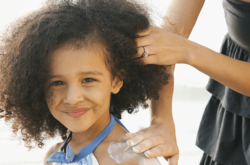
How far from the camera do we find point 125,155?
1.06 meters

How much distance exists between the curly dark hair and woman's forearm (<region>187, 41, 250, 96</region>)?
0.22 meters

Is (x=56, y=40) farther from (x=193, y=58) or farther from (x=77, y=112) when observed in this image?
(x=193, y=58)

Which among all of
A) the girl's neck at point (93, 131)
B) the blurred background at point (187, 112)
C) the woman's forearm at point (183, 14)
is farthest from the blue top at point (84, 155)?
the blurred background at point (187, 112)

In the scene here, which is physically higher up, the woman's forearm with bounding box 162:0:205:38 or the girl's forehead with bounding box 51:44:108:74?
the woman's forearm with bounding box 162:0:205:38

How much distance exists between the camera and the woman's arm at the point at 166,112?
105 centimetres

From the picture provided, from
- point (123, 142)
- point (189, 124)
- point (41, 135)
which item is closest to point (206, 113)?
point (123, 142)

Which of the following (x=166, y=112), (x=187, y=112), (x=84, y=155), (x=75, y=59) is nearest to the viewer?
(x=75, y=59)

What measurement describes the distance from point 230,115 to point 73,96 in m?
0.87

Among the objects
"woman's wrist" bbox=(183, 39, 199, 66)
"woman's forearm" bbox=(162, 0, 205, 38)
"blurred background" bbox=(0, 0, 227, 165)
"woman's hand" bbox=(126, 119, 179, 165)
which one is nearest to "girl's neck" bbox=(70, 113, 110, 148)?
"woman's hand" bbox=(126, 119, 179, 165)

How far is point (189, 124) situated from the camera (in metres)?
4.84

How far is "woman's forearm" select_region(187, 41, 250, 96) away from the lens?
1.08m

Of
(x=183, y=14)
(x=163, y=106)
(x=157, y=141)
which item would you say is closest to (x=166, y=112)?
(x=163, y=106)

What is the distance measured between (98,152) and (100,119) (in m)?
0.16

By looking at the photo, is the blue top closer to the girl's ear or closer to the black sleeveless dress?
the girl's ear
